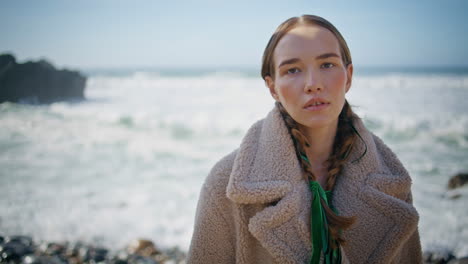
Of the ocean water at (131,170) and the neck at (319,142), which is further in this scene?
the ocean water at (131,170)

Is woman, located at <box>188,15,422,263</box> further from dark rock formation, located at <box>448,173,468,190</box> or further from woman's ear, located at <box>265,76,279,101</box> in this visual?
dark rock formation, located at <box>448,173,468,190</box>

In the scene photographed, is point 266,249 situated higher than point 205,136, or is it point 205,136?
point 266,249

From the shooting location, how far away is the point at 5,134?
14.4 ft

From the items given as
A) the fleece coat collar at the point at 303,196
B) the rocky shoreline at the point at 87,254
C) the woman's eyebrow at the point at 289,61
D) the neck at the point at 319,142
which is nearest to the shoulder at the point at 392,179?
the fleece coat collar at the point at 303,196

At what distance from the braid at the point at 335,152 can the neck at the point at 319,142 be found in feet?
0.13

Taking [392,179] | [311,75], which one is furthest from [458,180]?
[311,75]

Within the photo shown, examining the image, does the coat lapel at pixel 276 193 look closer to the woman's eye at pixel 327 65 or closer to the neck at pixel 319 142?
the neck at pixel 319 142

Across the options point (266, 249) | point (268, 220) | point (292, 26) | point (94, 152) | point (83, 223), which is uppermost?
point (292, 26)

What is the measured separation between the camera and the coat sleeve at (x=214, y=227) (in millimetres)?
1508

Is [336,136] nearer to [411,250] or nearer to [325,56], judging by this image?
[325,56]

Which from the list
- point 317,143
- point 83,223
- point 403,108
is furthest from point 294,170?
point 403,108

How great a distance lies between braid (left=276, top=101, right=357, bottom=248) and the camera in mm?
1439

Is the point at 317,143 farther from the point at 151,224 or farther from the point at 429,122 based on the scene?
the point at 429,122

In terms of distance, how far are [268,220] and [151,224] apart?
3433 mm
